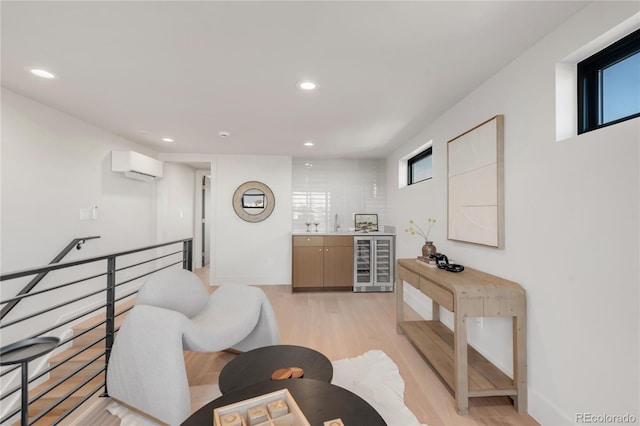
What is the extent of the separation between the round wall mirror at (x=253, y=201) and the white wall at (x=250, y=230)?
78mm

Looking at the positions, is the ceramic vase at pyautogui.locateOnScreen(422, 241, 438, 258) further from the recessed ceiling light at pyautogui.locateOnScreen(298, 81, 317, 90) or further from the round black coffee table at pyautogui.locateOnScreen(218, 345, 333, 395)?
the recessed ceiling light at pyautogui.locateOnScreen(298, 81, 317, 90)

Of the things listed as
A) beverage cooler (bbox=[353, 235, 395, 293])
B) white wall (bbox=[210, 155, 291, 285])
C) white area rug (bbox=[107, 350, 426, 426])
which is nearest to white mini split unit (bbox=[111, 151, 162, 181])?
white wall (bbox=[210, 155, 291, 285])

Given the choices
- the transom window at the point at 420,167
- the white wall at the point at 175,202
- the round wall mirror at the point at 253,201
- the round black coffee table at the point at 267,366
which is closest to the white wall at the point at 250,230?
the round wall mirror at the point at 253,201

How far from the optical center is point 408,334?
2711 millimetres

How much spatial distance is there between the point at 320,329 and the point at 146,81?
2.85 meters

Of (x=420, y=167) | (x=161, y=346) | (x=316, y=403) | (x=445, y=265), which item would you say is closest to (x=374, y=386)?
(x=316, y=403)

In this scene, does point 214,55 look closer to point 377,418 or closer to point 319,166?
point 377,418

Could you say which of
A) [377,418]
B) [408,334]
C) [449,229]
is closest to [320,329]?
[408,334]

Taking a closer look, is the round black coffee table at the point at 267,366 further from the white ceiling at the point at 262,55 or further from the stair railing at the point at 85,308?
the white ceiling at the point at 262,55

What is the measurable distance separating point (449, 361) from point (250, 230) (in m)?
3.69

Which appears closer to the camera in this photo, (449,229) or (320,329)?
(449,229)

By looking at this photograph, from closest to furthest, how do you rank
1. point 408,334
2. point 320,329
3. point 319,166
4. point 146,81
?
1. point 146,81
2. point 408,334
3. point 320,329
4. point 319,166

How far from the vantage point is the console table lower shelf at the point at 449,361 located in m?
1.81

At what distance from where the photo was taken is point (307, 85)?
2.22m
